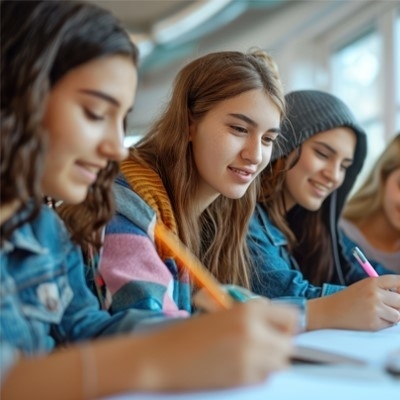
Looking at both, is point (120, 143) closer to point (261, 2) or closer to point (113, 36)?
point (113, 36)

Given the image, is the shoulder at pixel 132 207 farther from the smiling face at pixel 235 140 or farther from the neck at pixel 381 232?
the neck at pixel 381 232

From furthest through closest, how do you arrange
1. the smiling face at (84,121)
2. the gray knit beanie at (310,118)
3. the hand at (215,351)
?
the gray knit beanie at (310,118) → the smiling face at (84,121) → the hand at (215,351)

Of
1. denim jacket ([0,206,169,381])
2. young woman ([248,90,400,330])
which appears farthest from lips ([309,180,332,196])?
denim jacket ([0,206,169,381])

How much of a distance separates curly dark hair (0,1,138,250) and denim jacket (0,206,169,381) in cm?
3

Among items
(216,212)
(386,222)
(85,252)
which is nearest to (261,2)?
(386,222)

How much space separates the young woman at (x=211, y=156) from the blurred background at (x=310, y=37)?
2069mm

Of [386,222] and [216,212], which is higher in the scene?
[216,212]

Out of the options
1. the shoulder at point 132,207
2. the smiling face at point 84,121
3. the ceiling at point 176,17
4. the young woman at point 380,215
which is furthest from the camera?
the ceiling at point 176,17

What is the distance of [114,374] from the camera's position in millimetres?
501

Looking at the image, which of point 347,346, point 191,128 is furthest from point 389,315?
point 191,128

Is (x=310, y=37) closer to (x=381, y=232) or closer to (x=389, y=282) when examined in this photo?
(x=381, y=232)

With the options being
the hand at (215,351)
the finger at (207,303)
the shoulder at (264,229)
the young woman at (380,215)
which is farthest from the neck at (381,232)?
the hand at (215,351)

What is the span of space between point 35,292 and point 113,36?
0.25 metres

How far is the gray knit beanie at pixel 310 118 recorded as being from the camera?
1361 millimetres
